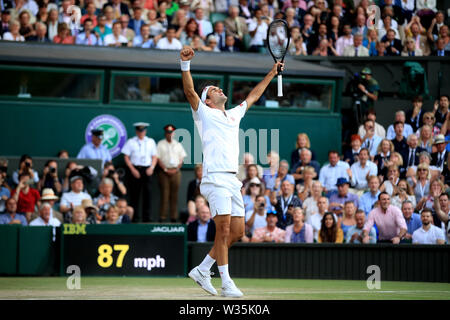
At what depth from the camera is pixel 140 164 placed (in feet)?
60.9

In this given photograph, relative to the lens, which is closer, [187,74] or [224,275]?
[224,275]

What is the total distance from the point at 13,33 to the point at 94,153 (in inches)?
138

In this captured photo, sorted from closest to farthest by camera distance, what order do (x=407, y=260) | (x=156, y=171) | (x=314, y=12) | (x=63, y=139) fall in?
(x=407, y=260) < (x=156, y=171) < (x=63, y=139) < (x=314, y=12)

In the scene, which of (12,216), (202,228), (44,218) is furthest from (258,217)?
(12,216)

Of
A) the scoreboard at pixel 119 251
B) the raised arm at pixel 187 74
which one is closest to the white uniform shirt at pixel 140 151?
the scoreboard at pixel 119 251

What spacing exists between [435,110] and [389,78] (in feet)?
7.33

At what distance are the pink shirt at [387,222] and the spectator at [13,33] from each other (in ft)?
29.3

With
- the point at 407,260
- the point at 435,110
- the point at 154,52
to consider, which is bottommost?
the point at 407,260

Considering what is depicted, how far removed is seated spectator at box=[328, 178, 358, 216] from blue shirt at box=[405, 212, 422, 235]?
1.34m

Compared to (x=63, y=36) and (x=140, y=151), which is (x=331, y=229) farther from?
(x=63, y=36)

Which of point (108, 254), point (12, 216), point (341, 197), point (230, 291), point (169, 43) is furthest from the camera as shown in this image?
point (169, 43)
